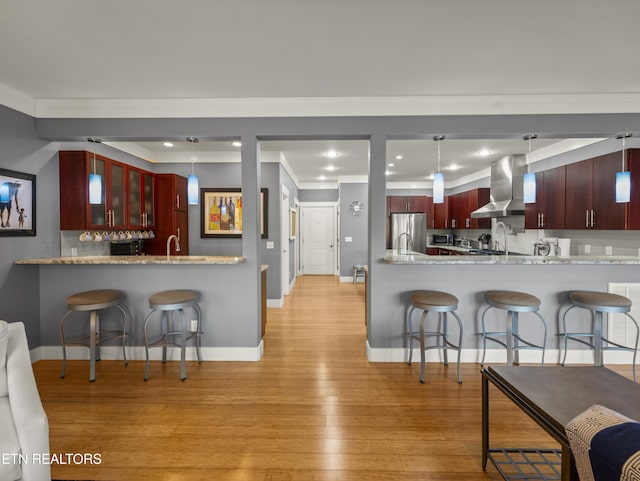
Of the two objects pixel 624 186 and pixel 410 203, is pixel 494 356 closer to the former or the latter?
pixel 624 186

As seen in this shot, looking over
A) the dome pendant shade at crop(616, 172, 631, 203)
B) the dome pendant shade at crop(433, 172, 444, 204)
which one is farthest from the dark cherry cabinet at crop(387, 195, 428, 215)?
the dome pendant shade at crop(616, 172, 631, 203)

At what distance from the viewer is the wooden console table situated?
120 cm

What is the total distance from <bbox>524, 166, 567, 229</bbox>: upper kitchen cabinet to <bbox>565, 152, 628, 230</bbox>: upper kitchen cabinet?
10cm

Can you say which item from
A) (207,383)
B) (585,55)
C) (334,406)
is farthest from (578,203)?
(207,383)

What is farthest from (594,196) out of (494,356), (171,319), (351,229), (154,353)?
(154,353)

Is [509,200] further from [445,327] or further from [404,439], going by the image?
[404,439]

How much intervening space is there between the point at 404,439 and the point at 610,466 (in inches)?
62.7

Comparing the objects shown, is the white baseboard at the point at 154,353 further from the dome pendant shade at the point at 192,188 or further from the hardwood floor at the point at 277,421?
the dome pendant shade at the point at 192,188

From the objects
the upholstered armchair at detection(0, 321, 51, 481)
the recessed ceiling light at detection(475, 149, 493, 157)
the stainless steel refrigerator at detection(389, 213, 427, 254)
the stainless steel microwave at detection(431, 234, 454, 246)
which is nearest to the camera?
the upholstered armchair at detection(0, 321, 51, 481)

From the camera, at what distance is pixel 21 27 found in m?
2.03

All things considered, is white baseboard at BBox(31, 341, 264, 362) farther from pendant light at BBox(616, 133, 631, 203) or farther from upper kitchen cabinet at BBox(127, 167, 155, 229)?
pendant light at BBox(616, 133, 631, 203)

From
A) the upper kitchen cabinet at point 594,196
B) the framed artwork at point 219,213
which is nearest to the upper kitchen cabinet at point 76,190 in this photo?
the framed artwork at point 219,213

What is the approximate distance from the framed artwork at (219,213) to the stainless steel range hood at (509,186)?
13.5 feet

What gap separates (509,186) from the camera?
17.2 feet
